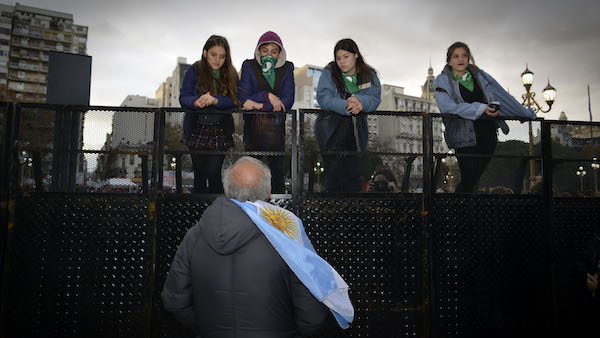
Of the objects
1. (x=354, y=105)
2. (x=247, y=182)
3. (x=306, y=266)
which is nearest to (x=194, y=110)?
(x=247, y=182)

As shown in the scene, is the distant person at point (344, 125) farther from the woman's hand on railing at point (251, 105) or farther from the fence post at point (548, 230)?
the fence post at point (548, 230)

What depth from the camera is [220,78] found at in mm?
3979

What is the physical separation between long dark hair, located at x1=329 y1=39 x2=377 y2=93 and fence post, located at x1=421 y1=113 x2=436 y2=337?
0.84m

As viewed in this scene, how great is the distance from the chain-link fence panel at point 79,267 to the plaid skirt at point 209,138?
0.77m

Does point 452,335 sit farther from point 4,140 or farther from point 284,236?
point 4,140

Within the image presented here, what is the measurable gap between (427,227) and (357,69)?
1982 mm

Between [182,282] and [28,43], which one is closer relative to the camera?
[182,282]

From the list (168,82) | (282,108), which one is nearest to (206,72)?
(282,108)

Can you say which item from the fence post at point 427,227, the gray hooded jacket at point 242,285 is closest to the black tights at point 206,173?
the gray hooded jacket at point 242,285

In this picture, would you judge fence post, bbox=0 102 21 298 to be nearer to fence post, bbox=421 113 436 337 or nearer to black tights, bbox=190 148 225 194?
black tights, bbox=190 148 225 194

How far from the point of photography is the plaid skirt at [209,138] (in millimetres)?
3646

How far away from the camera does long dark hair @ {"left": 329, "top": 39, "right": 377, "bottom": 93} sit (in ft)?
13.3

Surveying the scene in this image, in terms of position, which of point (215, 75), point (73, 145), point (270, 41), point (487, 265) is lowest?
point (487, 265)

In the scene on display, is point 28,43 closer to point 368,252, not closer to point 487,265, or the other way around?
point 368,252
